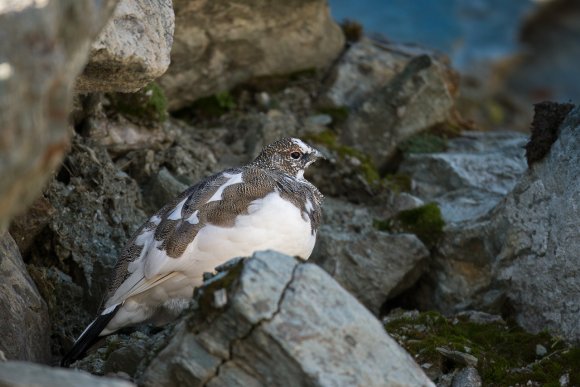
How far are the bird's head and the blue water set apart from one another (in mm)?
9797

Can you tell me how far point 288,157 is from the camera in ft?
22.8

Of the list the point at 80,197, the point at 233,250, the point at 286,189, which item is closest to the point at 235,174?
the point at 286,189

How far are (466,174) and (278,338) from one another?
483cm

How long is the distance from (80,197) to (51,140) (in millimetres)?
3661

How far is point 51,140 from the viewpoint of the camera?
11.2 feet

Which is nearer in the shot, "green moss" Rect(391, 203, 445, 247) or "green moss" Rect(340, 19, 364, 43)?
"green moss" Rect(391, 203, 445, 247)

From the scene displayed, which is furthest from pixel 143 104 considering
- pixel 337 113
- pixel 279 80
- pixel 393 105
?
pixel 393 105

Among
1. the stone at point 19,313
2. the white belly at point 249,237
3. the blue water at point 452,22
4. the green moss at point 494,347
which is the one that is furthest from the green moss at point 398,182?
the blue water at point 452,22

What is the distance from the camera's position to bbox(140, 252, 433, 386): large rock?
13.5 ft

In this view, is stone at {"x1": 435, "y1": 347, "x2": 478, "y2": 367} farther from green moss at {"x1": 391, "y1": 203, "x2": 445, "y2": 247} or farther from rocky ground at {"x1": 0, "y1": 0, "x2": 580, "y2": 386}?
green moss at {"x1": 391, "y1": 203, "x2": 445, "y2": 247}

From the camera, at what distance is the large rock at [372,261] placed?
24.2 ft

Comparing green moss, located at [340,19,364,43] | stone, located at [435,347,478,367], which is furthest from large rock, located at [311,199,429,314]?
green moss, located at [340,19,364,43]

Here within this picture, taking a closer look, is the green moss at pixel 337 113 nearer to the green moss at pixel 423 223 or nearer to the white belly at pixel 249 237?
the green moss at pixel 423 223

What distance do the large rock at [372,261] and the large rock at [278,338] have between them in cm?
296
